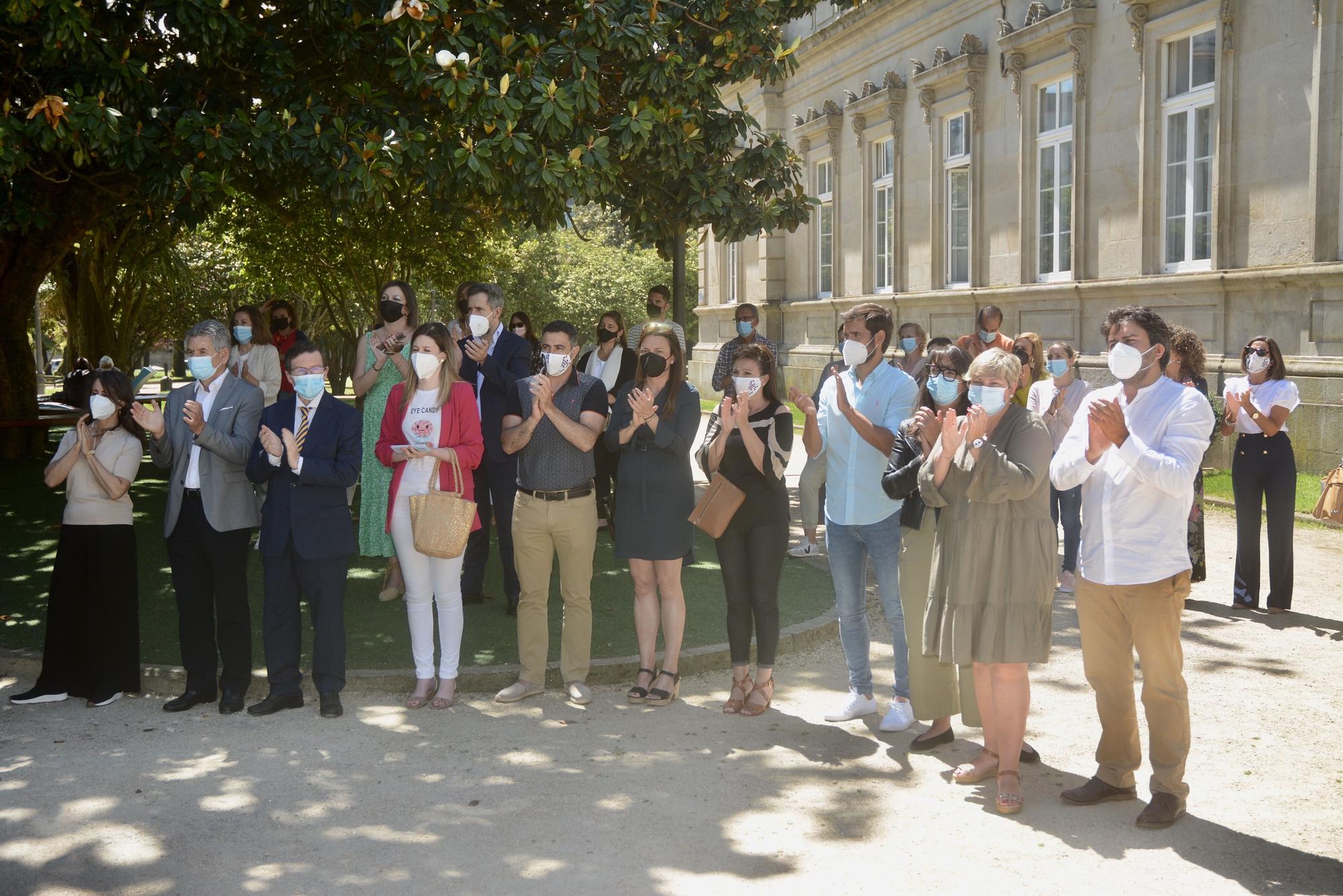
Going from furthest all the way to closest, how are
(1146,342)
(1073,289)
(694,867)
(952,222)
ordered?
(952,222) < (1073,289) < (1146,342) < (694,867)

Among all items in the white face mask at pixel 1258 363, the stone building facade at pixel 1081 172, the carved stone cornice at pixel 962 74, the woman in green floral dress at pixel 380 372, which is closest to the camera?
the woman in green floral dress at pixel 380 372

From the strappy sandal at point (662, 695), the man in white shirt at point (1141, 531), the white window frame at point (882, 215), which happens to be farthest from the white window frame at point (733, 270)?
the man in white shirt at point (1141, 531)

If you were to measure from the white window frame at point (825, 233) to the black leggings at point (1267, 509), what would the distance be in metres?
18.8

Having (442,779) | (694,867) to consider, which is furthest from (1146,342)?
(442,779)

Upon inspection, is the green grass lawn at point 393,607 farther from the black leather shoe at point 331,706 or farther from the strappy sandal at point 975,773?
the strappy sandal at point 975,773

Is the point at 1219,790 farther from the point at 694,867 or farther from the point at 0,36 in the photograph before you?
the point at 0,36

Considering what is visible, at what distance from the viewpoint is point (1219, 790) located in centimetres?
554

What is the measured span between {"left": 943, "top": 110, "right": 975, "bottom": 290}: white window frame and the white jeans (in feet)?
56.2

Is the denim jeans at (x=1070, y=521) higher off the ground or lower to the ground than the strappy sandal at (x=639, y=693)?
higher

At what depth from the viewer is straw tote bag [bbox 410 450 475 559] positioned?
6.86 metres

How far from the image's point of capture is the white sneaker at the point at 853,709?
263 inches

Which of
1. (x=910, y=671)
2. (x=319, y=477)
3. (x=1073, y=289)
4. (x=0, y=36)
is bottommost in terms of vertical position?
(x=910, y=671)

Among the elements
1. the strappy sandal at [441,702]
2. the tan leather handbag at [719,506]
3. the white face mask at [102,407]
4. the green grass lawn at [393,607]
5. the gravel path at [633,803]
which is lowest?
the gravel path at [633,803]

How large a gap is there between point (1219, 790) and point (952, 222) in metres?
19.1
